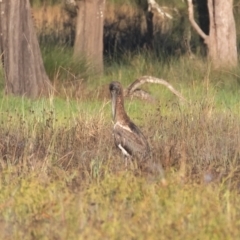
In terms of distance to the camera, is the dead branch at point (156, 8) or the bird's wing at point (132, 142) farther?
the dead branch at point (156, 8)

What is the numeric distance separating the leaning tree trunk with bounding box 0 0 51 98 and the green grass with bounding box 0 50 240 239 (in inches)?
13.3

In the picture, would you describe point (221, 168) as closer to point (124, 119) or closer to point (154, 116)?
point (124, 119)

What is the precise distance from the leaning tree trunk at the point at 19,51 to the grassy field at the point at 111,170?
0.29 metres

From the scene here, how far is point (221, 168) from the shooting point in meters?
8.02

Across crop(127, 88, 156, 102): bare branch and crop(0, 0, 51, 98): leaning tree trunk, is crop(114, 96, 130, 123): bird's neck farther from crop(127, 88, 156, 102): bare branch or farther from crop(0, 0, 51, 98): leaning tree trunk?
crop(0, 0, 51, 98): leaning tree trunk

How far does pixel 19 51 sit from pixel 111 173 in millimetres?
7052

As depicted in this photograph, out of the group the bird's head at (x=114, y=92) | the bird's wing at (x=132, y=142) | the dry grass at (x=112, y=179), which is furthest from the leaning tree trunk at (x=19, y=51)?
the bird's wing at (x=132, y=142)

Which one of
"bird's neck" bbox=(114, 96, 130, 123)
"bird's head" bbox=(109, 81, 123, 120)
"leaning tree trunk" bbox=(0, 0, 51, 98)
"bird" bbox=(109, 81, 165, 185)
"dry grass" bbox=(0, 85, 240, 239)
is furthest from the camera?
"leaning tree trunk" bbox=(0, 0, 51, 98)

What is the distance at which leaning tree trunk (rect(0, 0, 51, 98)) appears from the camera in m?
14.2

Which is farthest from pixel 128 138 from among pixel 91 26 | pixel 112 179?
pixel 91 26

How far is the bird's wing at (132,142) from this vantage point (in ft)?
27.3

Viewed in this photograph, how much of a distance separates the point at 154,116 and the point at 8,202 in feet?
16.0

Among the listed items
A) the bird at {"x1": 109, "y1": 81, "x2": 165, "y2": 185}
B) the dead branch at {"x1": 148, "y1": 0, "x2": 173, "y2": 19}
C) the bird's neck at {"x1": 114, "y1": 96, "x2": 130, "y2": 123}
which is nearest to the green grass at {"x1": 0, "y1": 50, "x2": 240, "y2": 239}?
the bird at {"x1": 109, "y1": 81, "x2": 165, "y2": 185}

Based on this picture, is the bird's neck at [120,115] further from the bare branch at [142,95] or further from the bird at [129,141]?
the bare branch at [142,95]
